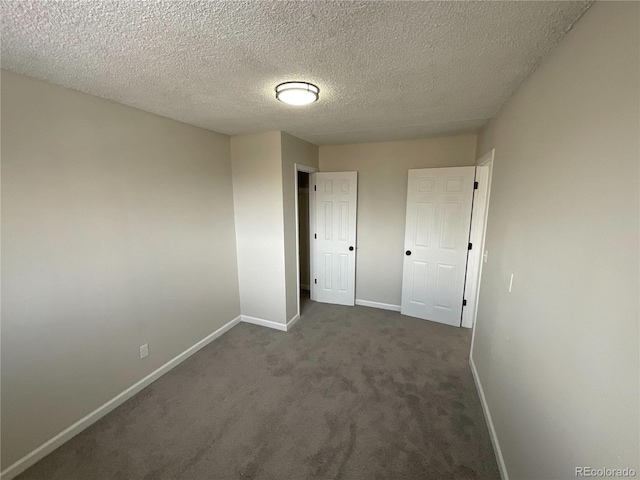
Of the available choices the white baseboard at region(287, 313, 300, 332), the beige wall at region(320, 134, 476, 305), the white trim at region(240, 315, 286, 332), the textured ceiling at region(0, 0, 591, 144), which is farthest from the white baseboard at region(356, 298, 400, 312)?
the textured ceiling at region(0, 0, 591, 144)

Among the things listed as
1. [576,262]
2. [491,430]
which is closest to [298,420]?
[491,430]

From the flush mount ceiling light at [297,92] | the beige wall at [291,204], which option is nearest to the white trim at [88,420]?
the beige wall at [291,204]

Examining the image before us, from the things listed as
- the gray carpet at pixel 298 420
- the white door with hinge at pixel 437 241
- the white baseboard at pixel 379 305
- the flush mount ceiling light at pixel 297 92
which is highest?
the flush mount ceiling light at pixel 297 92

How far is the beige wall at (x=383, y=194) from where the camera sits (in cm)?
339

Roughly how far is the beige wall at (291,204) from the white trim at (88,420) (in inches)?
45.2

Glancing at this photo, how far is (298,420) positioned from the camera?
1965 mm

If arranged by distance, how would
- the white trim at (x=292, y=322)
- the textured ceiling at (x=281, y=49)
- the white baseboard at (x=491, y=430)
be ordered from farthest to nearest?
the white trim at (x=292, y=322)
the white baseboard at (x=491, y=430)
the textured ceiling at (x=281, y=49)

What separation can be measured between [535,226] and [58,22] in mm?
2401

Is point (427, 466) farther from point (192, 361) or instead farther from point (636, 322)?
point (192, 361)

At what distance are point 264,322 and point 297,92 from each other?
2673 mm

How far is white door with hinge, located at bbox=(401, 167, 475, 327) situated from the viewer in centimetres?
316

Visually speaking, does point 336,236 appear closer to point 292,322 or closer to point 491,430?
point 292,322

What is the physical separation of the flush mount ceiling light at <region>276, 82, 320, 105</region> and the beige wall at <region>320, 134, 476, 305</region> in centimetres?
200

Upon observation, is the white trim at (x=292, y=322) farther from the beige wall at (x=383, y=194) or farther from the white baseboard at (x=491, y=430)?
the white baseboard at (x=491, y=430)
